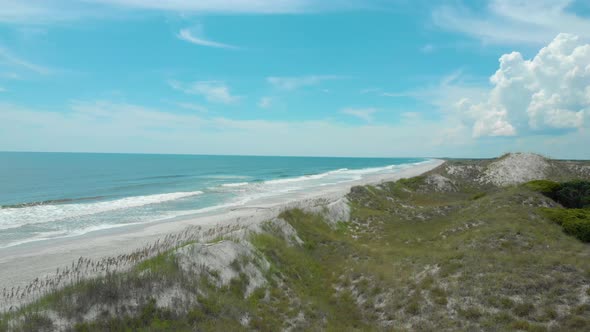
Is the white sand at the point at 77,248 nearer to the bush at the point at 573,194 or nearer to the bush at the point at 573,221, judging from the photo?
the bush at the point at 573,221

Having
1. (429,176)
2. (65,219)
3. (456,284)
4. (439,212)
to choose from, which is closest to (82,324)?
Answer: (456,284)

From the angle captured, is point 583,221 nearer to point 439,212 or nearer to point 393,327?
point 439,212

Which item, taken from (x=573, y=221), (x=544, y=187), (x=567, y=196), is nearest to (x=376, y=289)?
(x=573, y=221)

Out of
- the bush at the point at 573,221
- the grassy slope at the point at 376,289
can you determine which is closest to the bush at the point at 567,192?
the bush at the point at 573,221

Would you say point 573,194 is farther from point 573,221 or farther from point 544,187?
point 573,221

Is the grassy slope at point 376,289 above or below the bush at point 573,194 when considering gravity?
below

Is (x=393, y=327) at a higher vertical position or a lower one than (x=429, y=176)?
lower
